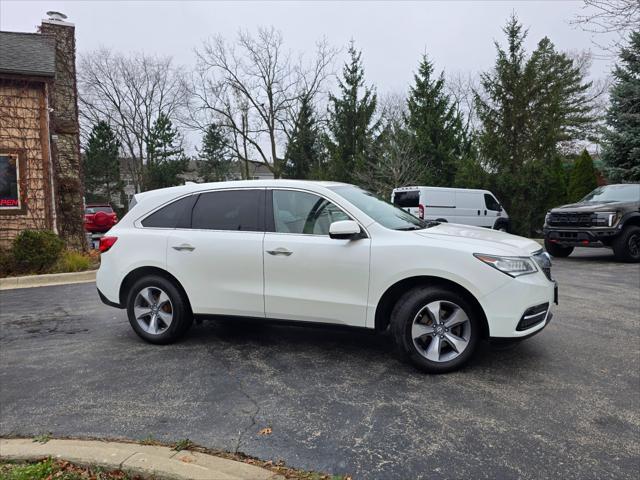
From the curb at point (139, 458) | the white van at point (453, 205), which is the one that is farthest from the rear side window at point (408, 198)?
the curb at point (139, 458)

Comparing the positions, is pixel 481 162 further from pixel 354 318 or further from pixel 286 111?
pixel 286 111

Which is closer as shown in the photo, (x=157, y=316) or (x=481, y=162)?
(x=157, y=316)

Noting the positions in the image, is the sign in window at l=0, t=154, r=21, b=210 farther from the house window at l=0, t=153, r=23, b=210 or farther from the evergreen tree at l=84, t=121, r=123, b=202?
the evergreen tree at l=84, t=121, r=123, b=202

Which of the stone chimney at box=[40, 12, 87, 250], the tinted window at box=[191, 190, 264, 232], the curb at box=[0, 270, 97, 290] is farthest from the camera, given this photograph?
the stone chimney at box=[40, 12, 87, 250]

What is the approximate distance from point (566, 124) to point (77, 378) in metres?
38.7

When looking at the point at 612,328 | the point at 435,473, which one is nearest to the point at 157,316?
the point at 435,473

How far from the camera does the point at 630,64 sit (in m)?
16.7

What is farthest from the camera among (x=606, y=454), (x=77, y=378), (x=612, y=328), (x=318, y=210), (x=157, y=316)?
(x=612, y=328)

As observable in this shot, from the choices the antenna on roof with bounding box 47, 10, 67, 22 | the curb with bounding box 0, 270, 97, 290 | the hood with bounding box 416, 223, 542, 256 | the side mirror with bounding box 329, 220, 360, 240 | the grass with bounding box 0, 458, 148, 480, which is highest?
the antenna on roof with bounding box 47, 10, 67, 22

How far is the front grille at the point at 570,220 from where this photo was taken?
10.8 m

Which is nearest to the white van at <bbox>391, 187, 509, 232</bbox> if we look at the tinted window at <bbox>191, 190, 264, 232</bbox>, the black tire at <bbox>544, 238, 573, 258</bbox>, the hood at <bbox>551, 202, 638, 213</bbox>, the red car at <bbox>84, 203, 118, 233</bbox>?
the black tire at <bbox>544, 238, 573, 258</bbox>

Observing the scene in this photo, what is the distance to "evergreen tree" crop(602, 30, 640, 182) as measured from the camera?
53.5 feet

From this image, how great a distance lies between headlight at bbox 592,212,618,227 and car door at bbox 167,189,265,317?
9255mm

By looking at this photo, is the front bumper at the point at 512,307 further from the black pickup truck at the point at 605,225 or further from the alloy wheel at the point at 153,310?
the black pickup truck at the point at 605,225
